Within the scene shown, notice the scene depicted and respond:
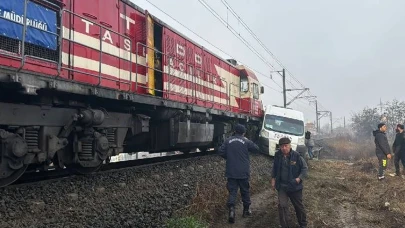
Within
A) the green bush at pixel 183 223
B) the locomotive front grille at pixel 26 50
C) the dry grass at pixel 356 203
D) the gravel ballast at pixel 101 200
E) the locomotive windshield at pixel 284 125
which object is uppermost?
the locomotive front grille at pixel 26 50

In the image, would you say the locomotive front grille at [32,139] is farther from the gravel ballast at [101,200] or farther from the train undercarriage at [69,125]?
the gravel ballast at [101,200]

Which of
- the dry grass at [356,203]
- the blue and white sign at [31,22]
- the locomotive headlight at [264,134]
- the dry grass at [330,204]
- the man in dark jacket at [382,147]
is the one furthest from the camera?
the locomotive headlight at [264,134]

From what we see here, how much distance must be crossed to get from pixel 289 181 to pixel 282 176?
147 mm

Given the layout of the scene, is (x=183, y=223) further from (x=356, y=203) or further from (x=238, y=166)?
(x=356, y=203)

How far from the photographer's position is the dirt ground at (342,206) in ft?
19.9

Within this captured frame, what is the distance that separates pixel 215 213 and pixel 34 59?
405cm

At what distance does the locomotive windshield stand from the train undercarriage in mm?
8374

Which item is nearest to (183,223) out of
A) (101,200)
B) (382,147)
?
(101,200)

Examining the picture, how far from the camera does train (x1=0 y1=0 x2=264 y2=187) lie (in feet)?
16.4

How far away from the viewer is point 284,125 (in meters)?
17.0

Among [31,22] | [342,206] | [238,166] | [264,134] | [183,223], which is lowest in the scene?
[342,206]

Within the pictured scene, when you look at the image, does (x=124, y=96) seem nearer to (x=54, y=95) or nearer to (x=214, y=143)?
(x=54, y=95)

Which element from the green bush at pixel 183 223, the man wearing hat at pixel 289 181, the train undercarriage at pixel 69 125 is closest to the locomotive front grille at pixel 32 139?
the train undercarriage at pixel 69 125

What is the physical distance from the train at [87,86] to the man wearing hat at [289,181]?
328 centimetres
